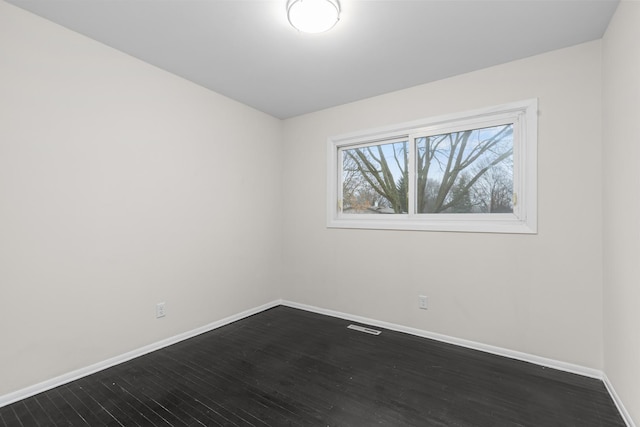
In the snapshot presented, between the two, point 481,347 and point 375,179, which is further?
point 375,179

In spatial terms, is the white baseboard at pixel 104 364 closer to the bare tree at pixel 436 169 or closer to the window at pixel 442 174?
the window at pixel 442 174

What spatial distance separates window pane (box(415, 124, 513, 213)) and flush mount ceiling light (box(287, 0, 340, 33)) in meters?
1.63

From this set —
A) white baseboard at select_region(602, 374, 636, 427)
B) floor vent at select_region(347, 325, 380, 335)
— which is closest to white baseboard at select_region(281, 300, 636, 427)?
white baseboard at select_region(602, 374, 636, 427)

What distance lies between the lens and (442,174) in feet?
9.82

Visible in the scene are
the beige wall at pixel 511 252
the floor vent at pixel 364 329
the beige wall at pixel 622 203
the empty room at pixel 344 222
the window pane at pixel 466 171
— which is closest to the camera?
the beige wall at pixel 622 203

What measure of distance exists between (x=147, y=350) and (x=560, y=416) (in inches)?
119

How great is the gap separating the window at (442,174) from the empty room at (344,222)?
0.07ft

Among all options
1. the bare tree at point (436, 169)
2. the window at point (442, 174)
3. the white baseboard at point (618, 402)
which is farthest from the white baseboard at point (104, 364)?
the white baseboard at point (618, 402)

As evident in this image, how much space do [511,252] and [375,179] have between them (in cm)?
156

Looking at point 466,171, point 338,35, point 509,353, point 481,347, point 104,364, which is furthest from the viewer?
point 466,171

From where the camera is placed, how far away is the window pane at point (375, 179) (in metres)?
3.26

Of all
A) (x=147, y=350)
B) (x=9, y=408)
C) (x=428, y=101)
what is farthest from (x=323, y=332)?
(x=428, y=101)

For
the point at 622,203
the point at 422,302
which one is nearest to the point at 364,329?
the point at 422,302

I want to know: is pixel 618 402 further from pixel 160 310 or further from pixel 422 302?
pixel 160 310
